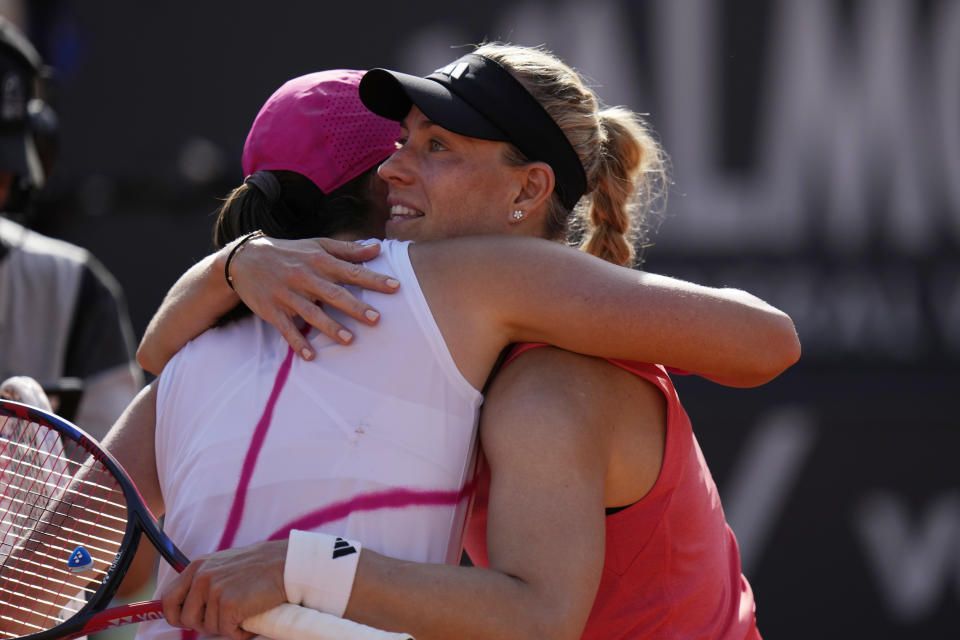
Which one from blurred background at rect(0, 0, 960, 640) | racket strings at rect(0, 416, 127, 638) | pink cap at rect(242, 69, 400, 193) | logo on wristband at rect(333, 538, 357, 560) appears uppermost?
pink cap at rect(242, 69, 400, 193)

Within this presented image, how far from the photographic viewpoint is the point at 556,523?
1448 millimetres

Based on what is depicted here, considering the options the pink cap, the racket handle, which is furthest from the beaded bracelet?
the racket handle

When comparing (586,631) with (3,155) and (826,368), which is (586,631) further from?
(826,368)

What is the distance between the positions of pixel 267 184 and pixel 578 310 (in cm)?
62

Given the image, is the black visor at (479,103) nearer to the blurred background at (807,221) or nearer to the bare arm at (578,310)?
the bare arm at (578,310)

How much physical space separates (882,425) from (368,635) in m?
3.91

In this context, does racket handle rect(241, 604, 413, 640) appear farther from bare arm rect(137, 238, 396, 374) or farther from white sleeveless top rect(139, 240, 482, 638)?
bare arm rect(137, 238, 396, 374)

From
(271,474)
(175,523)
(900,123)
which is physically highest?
(271,474)

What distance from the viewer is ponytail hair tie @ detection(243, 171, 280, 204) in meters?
1.86

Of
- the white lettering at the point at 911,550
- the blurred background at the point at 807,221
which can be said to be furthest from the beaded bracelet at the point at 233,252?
the white lettering at the point at 911,550

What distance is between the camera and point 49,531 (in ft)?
5.70

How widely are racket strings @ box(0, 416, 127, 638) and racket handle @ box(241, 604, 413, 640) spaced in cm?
37

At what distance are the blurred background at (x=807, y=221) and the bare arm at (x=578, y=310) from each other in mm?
3321

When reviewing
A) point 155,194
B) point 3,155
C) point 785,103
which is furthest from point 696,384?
point 3,155
